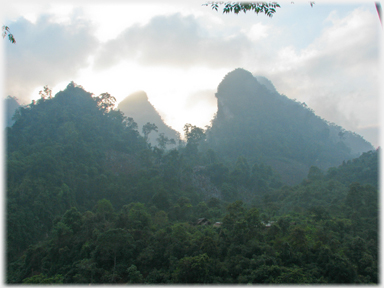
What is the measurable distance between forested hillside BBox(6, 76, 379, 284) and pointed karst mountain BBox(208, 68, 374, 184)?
5196 millimetres

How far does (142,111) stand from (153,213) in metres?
47.8

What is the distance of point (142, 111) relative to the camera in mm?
63625

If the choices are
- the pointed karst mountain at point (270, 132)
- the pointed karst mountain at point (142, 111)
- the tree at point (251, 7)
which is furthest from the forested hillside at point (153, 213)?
the pointed karst mountain at point (142, 111)

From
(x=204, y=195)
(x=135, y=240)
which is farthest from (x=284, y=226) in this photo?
(x=204, y=195)

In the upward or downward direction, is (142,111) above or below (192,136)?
above

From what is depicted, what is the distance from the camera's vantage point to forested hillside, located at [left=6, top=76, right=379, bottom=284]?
982cm

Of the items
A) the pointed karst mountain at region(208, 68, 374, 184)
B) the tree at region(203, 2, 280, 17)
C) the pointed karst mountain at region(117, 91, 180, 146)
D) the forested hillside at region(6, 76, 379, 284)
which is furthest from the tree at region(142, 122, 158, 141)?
the tree at region(203, 2, 280, 17)

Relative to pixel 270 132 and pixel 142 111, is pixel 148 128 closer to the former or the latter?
pixel 270 132

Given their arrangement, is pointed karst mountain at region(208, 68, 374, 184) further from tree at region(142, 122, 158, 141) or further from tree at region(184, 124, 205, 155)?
tree at region(142, 122, 158, 141)

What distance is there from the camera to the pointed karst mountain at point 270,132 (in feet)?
141

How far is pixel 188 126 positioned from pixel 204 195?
43.5 feet

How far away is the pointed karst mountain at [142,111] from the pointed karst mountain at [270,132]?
13.5m

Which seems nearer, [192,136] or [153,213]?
[153,213]

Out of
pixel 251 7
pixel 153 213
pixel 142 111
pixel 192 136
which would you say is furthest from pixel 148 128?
pixel 251 7
